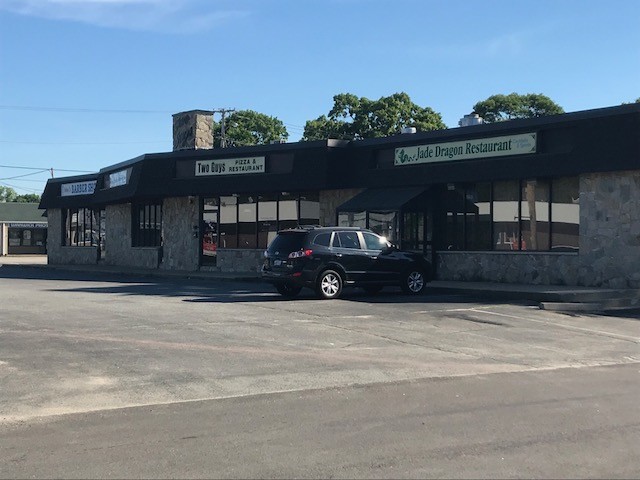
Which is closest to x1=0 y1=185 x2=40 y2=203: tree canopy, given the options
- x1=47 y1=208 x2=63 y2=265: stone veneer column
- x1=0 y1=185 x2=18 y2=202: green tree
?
x1=0 y1=185 x2=18 y2=202: green tree

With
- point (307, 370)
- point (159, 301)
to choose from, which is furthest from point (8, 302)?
point (307, 370)

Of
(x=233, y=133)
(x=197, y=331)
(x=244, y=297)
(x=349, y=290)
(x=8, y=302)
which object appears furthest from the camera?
(x=233, y=133)

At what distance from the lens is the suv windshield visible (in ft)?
58.5

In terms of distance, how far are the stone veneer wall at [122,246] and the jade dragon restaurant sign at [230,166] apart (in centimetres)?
477

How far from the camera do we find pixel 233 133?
7919 centimetres

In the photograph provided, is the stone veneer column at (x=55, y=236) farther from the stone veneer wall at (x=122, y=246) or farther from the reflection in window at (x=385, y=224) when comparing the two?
the reflection in window at (x=385, y=224)

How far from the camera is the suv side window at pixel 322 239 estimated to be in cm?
1794

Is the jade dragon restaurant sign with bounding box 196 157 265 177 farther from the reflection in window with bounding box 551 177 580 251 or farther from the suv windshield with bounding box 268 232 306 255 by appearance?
the reflection in window with bounding box 551 177 580 251

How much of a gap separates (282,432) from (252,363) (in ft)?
10.8

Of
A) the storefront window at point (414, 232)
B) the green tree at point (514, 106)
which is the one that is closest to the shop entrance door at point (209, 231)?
the storefront window at point (414, 232)

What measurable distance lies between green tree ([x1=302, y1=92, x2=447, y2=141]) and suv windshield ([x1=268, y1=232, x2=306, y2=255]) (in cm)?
4454

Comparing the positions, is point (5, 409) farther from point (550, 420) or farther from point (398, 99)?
point (398, 99)

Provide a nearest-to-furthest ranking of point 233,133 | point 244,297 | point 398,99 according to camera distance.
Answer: point 244,297
point 398,99
point 233,133

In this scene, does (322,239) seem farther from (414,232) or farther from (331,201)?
(331,201)
